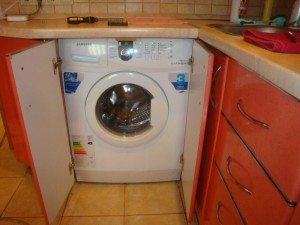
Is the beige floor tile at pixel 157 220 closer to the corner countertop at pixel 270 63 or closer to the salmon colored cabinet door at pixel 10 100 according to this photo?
the salmon colored cabinet door at pixel 10 100

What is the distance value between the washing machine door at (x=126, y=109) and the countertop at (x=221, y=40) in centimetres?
20

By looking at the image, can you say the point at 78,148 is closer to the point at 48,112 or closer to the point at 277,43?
the point at 48,112

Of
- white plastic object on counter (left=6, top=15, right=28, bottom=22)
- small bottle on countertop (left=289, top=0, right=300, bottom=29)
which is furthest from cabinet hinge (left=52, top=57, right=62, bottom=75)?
small bottle on countertop (left=289, top=0, right=300, bottom=29)

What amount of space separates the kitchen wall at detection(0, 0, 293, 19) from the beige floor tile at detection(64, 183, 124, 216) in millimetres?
1084

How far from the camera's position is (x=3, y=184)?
1.45m

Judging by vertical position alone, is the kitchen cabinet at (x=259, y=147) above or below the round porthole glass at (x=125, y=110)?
above

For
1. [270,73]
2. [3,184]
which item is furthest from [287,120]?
[3,184]

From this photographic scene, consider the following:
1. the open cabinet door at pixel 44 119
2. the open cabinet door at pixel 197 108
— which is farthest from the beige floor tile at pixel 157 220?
the open cabinet door at pixel 44 119

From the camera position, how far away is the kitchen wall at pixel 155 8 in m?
1.55

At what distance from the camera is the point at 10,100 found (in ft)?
4.11

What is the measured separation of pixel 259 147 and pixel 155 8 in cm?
126

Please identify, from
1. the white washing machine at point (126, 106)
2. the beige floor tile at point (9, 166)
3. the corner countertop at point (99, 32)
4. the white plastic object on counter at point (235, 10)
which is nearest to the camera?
the corner countertop at point (99, 32)

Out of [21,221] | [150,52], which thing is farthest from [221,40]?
[21,221]

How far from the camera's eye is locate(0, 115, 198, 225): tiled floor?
123 cm
